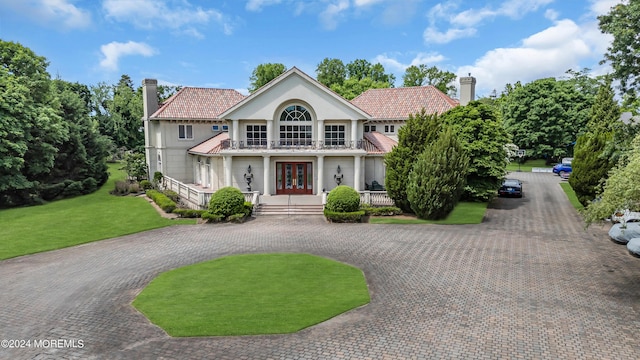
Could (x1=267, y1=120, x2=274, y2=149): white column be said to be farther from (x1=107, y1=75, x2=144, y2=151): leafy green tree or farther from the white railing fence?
(x1=107, y1=75, x2=144, y2=151): leafy green tree

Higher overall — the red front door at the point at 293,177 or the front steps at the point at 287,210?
the red front door at the point at 293,177

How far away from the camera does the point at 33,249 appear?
19.5 m

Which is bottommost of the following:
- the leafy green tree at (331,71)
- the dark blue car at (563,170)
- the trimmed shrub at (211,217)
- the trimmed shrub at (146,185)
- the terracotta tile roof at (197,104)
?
the trimmed shrub at (211,217)

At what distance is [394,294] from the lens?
1372cm

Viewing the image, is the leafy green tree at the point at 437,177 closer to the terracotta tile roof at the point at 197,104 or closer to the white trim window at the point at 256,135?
the white trim window at the point at 256,135

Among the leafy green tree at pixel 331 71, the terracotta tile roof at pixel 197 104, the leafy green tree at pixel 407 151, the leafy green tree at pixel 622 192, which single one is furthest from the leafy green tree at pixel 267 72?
the leafy green tree at pixel 622 192

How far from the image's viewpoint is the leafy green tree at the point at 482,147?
28953 mm

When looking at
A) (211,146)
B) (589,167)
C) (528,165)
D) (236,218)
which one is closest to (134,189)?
(211,146)

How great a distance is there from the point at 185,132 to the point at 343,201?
18222mm

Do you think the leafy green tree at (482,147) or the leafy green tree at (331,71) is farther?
the leafy green tree at (331,71)

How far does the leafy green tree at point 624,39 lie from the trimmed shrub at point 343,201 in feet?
47.9

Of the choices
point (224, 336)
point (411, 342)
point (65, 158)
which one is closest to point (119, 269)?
point (224, 336)

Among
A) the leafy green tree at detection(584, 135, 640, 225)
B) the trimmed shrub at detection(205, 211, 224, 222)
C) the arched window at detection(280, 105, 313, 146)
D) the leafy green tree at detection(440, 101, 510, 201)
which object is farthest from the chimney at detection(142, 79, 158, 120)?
the leafy green tree at detection(584, 135, 640, 225)

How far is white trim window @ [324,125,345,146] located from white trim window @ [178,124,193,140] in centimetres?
1294
